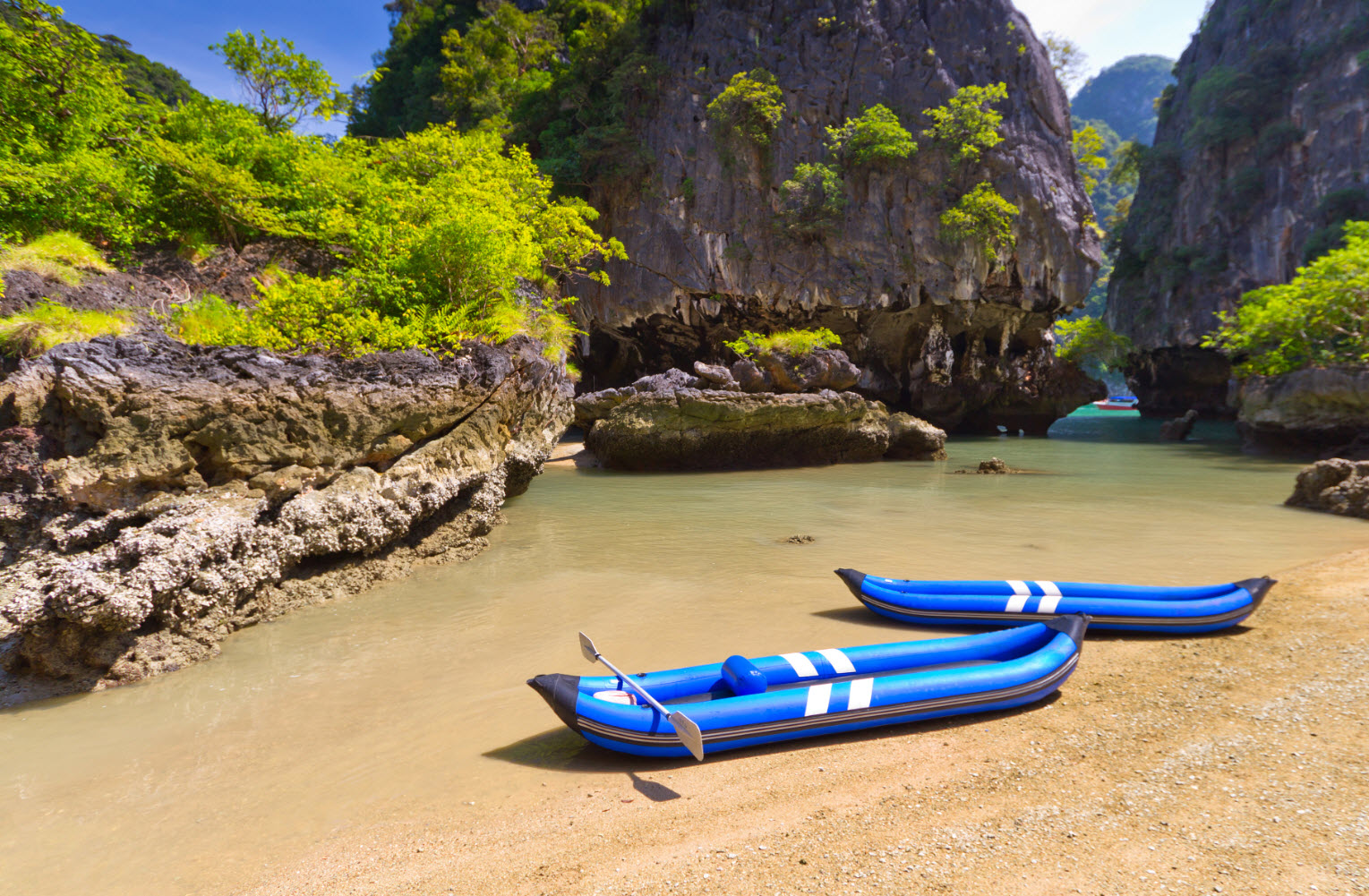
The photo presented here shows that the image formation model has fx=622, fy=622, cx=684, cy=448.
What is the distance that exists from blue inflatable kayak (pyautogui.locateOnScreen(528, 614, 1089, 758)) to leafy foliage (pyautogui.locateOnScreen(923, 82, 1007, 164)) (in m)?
22.4

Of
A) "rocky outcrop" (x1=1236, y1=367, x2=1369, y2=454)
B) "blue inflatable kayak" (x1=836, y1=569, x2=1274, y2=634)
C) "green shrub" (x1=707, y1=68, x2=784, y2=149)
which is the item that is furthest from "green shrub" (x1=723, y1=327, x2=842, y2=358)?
"blue inflatable kayak" (x1=836, y1=569, x2=1274, y2=634)

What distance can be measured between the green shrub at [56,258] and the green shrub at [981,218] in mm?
22531

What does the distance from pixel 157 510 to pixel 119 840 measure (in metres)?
3.13

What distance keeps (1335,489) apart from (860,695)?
32.9ft

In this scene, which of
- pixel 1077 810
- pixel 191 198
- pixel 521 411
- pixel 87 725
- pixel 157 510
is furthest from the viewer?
pixel 521 411

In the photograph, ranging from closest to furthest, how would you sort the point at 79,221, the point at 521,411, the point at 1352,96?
the point at 79,221, the point at 521,411, the point at 1352,96

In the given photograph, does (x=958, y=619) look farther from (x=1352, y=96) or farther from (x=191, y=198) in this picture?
(x=1352, y=96)

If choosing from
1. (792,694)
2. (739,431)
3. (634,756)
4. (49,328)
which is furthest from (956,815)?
(739,431)

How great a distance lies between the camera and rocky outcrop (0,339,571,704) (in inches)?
163

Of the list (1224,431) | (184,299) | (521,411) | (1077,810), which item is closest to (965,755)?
(1077,810)

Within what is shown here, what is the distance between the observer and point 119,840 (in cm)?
270

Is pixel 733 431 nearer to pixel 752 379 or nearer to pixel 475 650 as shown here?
pixel 752 379

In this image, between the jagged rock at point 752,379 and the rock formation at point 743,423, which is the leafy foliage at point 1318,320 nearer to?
the rock formation at point 743,423

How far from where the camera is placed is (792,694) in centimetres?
331
